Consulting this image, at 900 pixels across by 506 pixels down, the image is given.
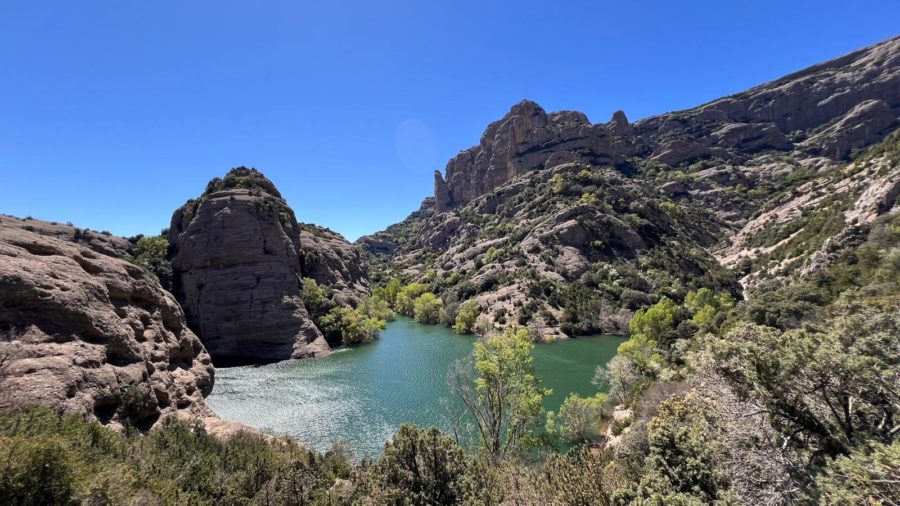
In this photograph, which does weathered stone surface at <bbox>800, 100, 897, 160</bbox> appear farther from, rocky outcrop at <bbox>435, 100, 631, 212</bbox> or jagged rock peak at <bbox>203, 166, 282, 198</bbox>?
jagged rock peak at <bbox>203, 166, 282, 198</bbox>

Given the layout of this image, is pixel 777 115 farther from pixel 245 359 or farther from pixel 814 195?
pixel 245 359

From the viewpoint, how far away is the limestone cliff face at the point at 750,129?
148 meters

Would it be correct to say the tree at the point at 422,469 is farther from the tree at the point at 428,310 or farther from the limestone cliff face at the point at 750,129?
the limestone cliff face at the point at 750,129

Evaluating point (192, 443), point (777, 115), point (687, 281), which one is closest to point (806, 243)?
point (687, 281)

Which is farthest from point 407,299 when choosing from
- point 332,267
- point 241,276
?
point 241,276

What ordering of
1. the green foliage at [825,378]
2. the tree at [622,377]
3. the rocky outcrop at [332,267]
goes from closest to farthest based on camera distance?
the green foliage at [825,378]
the tree at [622,377]
the rocky outcrop at [332,267]

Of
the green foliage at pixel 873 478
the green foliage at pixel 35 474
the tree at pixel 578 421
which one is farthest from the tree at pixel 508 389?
the green foliage at pixel 35 474

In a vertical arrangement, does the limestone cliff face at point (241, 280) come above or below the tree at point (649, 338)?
above

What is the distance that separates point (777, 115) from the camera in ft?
596

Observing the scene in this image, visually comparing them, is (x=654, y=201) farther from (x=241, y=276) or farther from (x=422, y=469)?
(x=422, y=469)

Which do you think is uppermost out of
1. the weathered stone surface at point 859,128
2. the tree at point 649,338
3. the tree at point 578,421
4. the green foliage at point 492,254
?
the weathered stone surface at point 859,128

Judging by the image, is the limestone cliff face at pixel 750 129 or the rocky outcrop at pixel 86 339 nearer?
the rocky outcrop at pixel 86 339

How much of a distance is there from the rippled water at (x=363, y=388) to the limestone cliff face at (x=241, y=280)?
495 cm

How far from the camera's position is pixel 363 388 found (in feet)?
138
